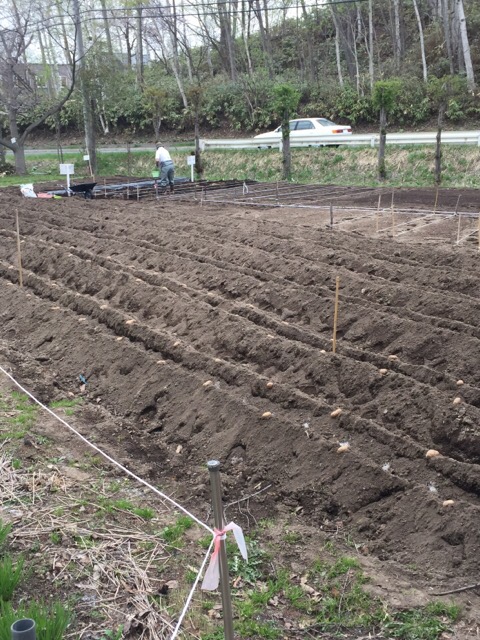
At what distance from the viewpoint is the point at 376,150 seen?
76.6 ft

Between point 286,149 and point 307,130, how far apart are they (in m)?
4.46

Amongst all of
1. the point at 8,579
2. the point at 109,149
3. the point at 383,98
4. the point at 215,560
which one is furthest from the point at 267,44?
the point at 215,560

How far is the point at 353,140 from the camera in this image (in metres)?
24.6

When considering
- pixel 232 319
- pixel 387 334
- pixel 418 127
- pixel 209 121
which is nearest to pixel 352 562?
pixel 387 334

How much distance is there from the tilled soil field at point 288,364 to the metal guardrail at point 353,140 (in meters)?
12.1

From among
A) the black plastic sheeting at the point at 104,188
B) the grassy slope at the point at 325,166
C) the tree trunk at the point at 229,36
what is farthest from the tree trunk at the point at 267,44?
the black plastic sheeting at the point at 104,188

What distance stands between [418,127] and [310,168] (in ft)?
19.1

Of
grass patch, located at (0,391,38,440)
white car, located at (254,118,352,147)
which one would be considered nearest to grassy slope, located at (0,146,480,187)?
white car, located at (254,118,352,147)

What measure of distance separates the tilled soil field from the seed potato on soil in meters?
0.02

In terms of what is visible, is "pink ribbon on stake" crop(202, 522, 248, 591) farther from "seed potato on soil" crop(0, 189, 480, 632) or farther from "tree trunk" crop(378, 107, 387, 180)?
"tree trunk" crop(378, 107, 387, 180)

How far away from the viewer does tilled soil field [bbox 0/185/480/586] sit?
16.5 ft

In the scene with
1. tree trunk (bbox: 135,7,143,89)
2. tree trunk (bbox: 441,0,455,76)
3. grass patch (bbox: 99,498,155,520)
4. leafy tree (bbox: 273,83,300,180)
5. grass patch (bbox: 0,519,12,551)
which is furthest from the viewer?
tree trunk (bbox: 135,7,143,89)

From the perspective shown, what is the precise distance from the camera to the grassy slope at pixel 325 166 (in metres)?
21.2

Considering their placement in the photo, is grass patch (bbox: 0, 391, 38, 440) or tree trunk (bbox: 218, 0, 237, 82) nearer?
grass patch (bbox: 0, 391, 38, 440)
